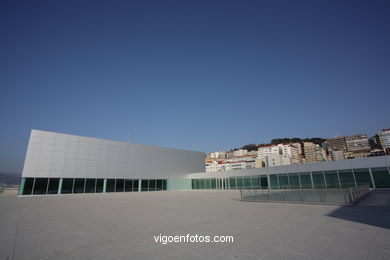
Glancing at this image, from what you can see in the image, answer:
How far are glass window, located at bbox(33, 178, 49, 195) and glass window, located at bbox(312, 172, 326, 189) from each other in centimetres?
4218

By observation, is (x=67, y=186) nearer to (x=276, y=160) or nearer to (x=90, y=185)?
(x=90, y=185)

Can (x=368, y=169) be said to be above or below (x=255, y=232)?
above

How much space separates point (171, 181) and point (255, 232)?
148ft

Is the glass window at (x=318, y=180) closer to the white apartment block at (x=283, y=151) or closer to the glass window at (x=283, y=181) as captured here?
the glass window at (x=283, y=181)

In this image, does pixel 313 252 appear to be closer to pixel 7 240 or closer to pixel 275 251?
pixel 275 251

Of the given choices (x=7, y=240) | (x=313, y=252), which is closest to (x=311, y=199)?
(x=313, y=252)

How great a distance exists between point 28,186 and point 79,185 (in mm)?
7073

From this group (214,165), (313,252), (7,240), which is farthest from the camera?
(214,165)

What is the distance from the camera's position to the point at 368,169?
26.5 metres

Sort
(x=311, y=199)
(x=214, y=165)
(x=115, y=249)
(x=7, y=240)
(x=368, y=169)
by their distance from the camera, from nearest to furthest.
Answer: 1. (x=115, y=249)
2. (x=7, y=240)
3. (x=311, y=199)
4. (x=368, y=169)
5. (x=214, y=165)

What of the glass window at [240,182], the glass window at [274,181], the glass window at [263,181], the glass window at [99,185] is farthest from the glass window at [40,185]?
the glass window at [274,181]

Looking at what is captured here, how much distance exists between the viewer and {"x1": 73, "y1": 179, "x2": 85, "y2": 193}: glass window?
34263 millimetres

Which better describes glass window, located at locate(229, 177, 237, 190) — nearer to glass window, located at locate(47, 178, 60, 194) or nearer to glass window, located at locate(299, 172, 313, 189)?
glass window, located at locate(299, 172, 313, 189)

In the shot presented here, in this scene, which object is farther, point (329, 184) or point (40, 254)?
point (329, 184)
